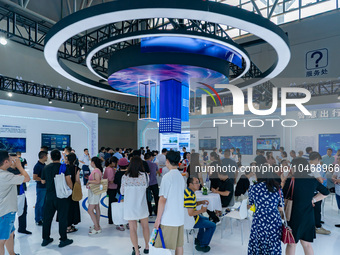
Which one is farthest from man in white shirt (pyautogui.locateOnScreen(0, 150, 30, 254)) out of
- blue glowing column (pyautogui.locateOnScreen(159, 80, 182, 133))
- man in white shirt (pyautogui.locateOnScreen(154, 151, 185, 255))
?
blue glowing column (pyautogui.locateOnScreen(159, 80, 182, 133))

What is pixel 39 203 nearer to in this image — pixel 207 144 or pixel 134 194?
pixel 134 194

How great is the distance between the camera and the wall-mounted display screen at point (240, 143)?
1218 cm

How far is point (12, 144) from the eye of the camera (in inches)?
372

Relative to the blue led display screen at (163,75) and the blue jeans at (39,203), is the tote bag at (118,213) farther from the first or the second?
the blue led display screen at (163,75)

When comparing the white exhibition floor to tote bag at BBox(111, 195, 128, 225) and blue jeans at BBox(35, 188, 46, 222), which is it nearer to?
blue jeans at BBox(35, 188, 46, 222)

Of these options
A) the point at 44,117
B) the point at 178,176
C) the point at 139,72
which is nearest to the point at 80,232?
the point at 178,176

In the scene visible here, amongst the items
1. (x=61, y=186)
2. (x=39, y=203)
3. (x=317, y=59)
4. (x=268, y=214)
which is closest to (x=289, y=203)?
(x=268, y=214)

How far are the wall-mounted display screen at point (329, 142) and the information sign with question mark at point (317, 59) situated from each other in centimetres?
288

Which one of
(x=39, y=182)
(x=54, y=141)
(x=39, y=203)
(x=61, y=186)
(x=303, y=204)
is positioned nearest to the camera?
(x=303, y=204)

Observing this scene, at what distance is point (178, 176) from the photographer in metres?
2.73

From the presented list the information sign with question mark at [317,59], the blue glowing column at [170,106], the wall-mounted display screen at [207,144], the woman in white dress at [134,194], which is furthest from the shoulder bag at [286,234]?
the wall-mounted display screen at [207,144]

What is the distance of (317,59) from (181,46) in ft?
25.1

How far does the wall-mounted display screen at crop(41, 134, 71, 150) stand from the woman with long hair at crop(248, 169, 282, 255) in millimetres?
10139

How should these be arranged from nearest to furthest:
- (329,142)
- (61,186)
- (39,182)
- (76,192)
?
(61,186) < (76,192) < (39,182) < (329,142)
